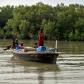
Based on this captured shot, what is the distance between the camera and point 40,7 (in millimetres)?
99125

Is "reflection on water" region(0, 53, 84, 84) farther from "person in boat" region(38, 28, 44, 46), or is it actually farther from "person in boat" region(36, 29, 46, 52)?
"person in boat" region(38, 28, 44, 46)

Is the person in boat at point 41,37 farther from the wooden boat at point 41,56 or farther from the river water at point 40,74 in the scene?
the river water at point 40,74

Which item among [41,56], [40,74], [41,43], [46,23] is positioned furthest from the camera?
[46,23]

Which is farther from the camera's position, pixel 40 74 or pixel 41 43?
pixel 41 43

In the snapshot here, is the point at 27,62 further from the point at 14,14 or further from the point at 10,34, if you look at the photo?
the point at 14,14

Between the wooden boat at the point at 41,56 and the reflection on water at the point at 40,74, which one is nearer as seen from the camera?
the reflection on water at the point at 40,74

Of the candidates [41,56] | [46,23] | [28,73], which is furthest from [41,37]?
[46,23]

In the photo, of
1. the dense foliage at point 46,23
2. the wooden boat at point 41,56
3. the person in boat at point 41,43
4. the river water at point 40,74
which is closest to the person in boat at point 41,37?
the person in boat at point 41,43

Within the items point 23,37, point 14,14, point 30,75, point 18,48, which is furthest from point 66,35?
point 30,75

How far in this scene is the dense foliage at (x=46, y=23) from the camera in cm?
8956

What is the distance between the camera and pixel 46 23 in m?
92.1

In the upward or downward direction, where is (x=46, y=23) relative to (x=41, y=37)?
upward

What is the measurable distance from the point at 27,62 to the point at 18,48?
10.2 feet

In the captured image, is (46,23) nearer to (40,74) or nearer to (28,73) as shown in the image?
(28,73)
